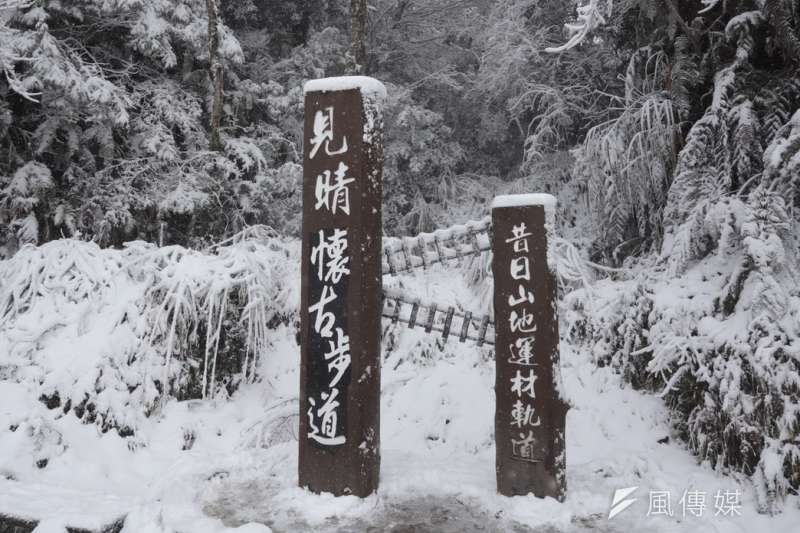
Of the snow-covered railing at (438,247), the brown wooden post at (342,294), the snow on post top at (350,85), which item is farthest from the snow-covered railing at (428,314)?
the snow on post top at (350,85)

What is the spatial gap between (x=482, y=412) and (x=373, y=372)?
255 centimetres

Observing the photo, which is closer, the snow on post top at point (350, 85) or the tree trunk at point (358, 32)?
the snow on post top at point (350, 85)

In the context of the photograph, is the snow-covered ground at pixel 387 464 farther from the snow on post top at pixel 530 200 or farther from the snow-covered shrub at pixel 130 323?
the snow on post top at pixel 530 200

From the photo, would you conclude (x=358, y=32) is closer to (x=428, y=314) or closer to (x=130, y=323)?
(x=130, y=323)

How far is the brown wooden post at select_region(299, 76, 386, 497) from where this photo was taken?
4160mm

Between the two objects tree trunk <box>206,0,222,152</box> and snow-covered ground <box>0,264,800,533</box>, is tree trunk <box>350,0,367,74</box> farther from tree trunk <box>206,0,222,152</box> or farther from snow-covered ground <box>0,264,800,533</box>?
snow-covered ground <box>0,264,800,533</box>

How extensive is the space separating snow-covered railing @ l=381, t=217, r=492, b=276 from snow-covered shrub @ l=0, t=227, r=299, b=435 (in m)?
2.20

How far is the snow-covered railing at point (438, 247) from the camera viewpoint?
4.78m

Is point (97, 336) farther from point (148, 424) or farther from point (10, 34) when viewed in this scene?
point (10, 34)

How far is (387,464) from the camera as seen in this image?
4945mm

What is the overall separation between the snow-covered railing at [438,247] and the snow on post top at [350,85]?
1227mm

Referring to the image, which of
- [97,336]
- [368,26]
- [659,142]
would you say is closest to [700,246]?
[659,142]

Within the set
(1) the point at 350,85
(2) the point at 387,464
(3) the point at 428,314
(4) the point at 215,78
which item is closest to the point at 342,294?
(3) the point at 428,314

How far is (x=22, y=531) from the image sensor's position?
376 cm
